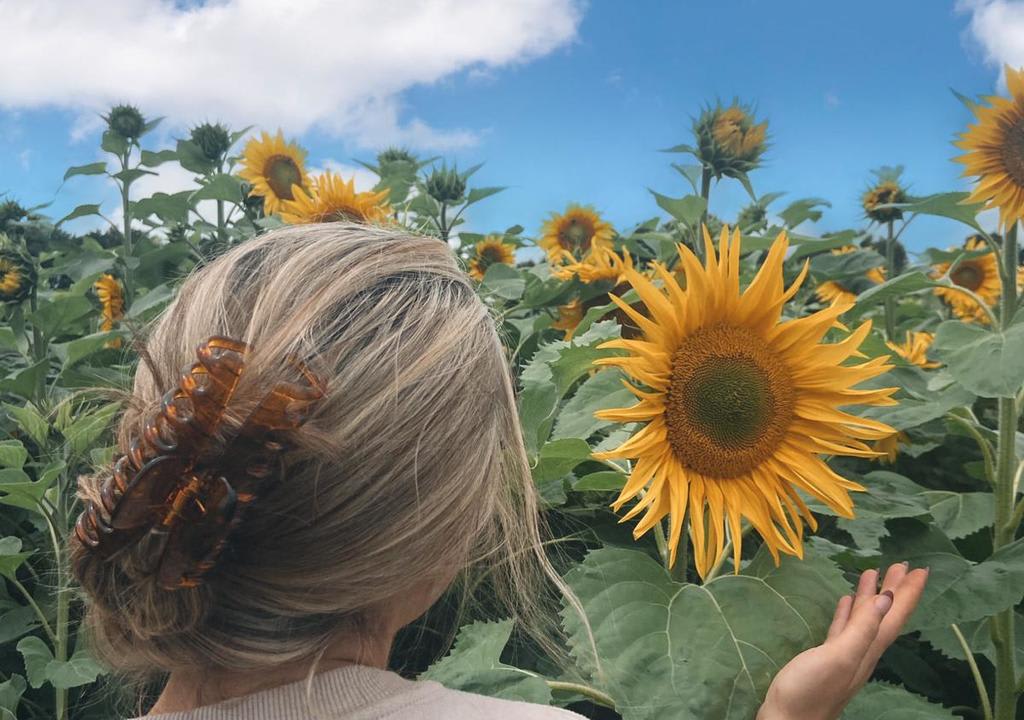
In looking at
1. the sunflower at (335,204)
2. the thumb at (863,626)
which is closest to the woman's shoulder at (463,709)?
the thumb at (863,626)

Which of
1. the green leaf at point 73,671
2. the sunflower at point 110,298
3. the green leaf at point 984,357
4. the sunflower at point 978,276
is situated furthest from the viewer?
the sunflower at point 978,276

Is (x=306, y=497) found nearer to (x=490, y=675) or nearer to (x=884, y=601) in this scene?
(x=490, y=675)

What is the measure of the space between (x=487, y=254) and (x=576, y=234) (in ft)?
1.38

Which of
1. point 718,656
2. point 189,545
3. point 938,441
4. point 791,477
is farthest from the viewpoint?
point 938,441

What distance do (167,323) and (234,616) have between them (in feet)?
1.16

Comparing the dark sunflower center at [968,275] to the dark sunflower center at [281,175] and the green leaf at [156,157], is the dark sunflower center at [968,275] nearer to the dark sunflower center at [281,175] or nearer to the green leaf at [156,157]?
the dark sunflower center at [281,175]

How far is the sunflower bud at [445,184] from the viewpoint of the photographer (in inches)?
122

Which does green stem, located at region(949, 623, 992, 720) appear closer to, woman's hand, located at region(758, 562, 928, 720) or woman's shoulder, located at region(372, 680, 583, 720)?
woman's hand, located at region(758, 562, 928, 720)

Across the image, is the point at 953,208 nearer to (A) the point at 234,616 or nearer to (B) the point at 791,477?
(B) the point at 791,477

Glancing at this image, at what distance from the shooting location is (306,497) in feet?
3.09

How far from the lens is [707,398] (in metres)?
1.19

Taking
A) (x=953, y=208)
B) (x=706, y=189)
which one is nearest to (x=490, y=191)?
(x=706, y=189)

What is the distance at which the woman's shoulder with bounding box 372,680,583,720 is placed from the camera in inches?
38.6

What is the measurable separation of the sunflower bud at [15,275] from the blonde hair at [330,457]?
198cm
